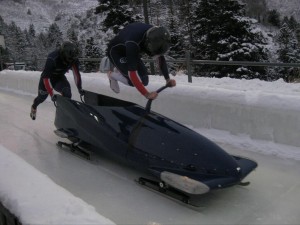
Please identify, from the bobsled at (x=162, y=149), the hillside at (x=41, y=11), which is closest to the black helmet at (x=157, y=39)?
the bobsled at (x=162, y=149)

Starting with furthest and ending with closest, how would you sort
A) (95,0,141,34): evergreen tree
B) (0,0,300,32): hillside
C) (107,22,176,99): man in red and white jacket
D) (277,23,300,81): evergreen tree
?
(0,0,300,32): hillside → (277,23,300,81): evergreen tree → (95,0,141,34): evergreen tree → (107,22,176,99): man in red and white jacket

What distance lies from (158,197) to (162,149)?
324mm

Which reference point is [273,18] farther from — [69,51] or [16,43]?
[69,51]

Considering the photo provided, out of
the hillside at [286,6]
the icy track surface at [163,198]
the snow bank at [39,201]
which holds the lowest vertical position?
the icy track surface at [163,198]

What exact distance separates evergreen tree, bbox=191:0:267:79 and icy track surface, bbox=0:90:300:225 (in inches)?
512

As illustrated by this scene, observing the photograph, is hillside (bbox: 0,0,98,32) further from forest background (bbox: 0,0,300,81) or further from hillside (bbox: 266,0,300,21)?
forest background (bbox: 0,0,300,81)

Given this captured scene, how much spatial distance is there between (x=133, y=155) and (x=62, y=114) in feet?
4.26

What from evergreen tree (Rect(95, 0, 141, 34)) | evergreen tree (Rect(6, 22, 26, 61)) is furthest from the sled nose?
evergreen tree (Rect(6, 22, 26, 61))

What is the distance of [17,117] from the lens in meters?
5.65

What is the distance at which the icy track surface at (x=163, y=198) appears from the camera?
2473 mm

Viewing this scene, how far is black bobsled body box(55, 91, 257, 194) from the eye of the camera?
255cm

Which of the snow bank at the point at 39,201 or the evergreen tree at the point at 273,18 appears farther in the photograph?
the evergreen tree at the point at 273,18

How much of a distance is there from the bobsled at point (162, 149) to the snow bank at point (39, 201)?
0.71 m

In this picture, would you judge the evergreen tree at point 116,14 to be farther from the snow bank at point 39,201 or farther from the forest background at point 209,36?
the snow bank at point 39,201
